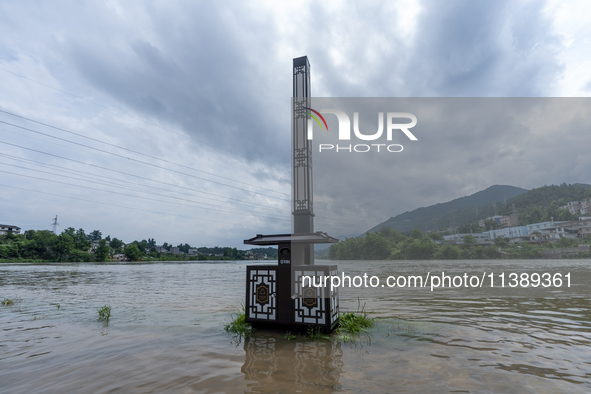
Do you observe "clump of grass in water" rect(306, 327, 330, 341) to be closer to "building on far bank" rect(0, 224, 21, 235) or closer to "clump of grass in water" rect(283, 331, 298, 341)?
"clump of grass in water" rect(283, 331, 298, 341)

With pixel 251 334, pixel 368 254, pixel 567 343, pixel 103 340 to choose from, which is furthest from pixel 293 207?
pixel 368 254

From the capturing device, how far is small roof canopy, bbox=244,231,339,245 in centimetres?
560

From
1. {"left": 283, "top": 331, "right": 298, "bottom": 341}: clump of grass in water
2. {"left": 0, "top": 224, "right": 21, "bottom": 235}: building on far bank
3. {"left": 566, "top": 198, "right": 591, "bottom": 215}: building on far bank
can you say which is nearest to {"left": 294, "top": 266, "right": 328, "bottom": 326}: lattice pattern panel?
{"left": 283, "top": 331, "right": 298, "bottom": 341}: clump of grass in water

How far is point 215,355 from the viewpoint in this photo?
14.3ft

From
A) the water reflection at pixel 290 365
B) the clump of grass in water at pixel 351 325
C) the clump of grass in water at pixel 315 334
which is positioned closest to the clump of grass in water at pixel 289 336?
the water reflection at pixel 290 365

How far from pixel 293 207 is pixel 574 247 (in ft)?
274

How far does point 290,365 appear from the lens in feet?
12.8

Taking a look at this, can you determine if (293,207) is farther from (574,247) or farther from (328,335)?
(574,247)

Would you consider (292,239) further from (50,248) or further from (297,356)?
(50,248)

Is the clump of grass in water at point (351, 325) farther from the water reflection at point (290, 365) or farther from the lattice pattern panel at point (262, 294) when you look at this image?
the lattice pattern panel at point (262, 294)

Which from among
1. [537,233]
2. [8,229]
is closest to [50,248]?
[8,229]

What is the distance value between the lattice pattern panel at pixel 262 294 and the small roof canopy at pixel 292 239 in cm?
52

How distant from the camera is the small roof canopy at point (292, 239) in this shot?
5598 millimetres

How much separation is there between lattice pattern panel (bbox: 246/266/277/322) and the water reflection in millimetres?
528
